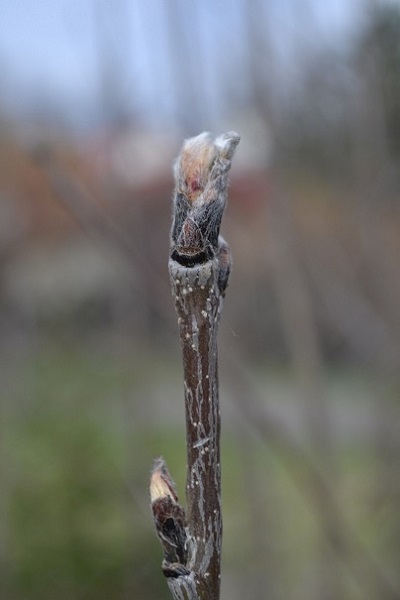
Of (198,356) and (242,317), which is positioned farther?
(242,317)

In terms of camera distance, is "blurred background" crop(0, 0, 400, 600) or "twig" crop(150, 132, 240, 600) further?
"blurred background" crop(0, 0, 400, 600)

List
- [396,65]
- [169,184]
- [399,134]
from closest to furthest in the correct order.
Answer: [396,65] < [399,134] < [169,184]

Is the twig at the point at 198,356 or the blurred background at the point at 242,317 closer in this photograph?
the twig at the point at 198,356

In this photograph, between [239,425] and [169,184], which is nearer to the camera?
[239,425]

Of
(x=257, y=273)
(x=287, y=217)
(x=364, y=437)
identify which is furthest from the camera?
(x=364, y=437)

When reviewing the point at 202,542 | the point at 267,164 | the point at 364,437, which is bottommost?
the point at 364,437

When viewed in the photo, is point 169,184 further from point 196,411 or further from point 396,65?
point 196,411

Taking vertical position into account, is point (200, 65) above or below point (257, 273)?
above

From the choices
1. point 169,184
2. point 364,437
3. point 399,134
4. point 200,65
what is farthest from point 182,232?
point 364,437
